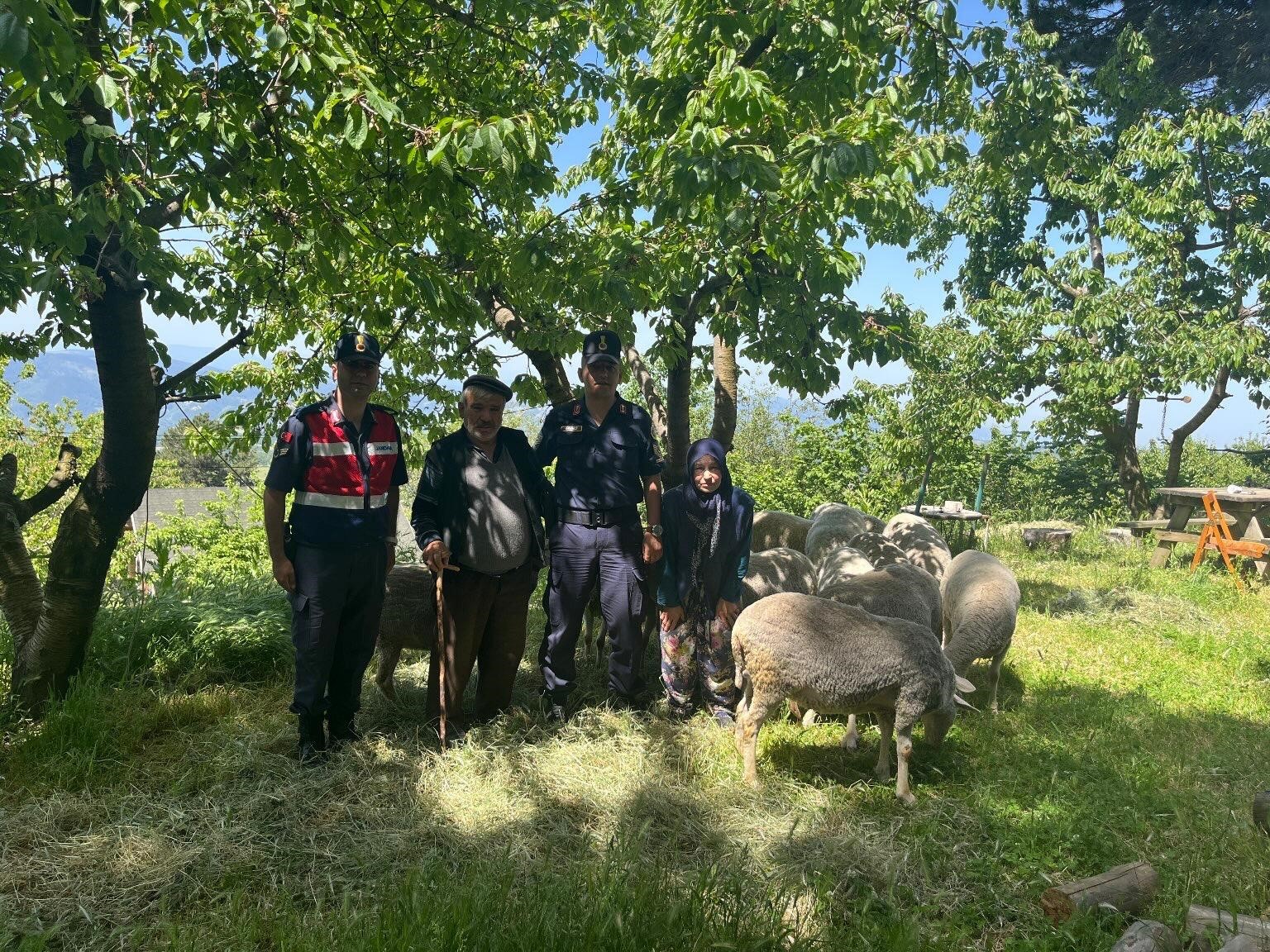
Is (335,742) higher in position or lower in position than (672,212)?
lower

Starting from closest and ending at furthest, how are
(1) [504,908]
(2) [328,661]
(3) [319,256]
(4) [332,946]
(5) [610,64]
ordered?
(4) [332,946]
(1) [504,908]
(3) [319,256]
(2) [328,661]
(5) [610,64]

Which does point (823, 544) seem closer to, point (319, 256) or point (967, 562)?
point (967, 562)

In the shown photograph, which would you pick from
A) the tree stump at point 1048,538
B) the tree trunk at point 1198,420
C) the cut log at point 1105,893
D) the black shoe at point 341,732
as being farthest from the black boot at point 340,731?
the tree trunk at point 1198,420

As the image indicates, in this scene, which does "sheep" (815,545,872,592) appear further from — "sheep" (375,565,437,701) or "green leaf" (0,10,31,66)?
"green leaf" (0,10,31,66)

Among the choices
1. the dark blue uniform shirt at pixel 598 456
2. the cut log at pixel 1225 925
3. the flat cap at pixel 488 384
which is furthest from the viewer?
the dark blue uniform shirt at pixel 598 456

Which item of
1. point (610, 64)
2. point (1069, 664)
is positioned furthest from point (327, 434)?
point (1069, 664)

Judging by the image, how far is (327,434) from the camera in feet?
13.7

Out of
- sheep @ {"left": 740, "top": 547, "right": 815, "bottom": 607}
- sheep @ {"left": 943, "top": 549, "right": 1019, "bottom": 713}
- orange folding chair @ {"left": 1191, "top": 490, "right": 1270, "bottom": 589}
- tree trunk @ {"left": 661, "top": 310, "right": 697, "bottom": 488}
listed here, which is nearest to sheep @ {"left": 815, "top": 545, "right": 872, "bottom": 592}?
sheep @ {"left": 740, "top": 547, "right": 815, "bottom": 607}

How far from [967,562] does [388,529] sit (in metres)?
5.04

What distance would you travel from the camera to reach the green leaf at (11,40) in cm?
204

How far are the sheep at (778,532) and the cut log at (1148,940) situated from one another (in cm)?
561

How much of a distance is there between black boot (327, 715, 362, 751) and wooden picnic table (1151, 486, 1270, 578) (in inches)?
468

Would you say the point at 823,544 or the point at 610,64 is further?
the point at 823,544

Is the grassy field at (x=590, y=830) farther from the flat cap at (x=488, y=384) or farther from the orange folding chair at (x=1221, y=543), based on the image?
the orange folding chair at (x=1221, y=543)
